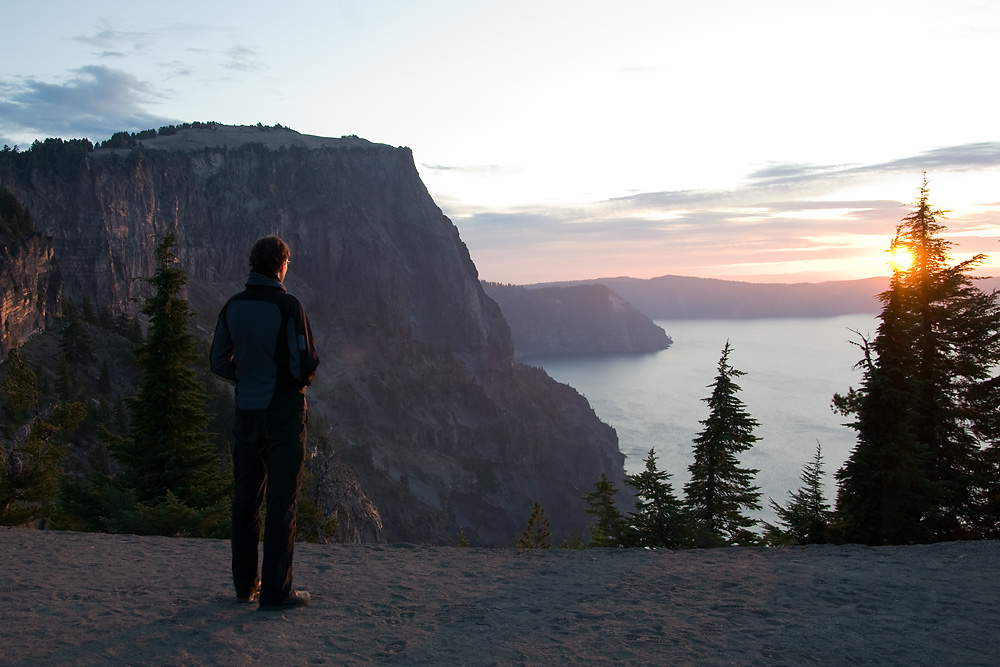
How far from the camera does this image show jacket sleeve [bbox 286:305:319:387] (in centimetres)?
543

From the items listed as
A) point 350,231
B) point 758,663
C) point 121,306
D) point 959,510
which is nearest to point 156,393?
point 758,663

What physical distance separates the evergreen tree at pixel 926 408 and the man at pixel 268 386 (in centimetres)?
1190

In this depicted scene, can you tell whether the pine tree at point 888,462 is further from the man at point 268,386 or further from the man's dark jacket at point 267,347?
the man's dark jacket at point 267,347

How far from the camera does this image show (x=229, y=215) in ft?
480

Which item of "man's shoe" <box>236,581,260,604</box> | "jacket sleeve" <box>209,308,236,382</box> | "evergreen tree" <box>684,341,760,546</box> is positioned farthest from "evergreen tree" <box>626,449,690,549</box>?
"evergreen tree" <box>684,341,760,546</box>

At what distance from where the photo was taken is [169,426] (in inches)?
591

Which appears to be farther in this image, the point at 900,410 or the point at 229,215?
the point at 229,215

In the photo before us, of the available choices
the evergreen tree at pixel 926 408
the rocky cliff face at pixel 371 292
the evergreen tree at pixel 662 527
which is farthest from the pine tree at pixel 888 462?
the rocky cliff face at pixel 371 292

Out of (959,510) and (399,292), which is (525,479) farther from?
(959,510)

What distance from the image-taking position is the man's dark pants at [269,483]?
5.52 metres

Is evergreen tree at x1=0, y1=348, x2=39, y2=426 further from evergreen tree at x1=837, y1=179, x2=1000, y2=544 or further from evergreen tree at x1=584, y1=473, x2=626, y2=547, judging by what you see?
evergreen tree at x1=837, y1=179, x2=1000, y2=544

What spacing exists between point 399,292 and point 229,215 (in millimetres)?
46172

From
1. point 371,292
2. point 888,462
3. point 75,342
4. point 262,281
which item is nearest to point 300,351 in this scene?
point 262,281

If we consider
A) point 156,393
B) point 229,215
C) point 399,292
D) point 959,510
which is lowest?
point 959,510
